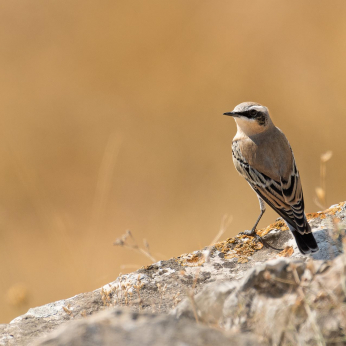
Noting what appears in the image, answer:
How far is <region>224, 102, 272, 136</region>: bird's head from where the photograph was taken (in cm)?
546

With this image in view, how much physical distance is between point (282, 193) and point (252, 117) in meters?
1.04

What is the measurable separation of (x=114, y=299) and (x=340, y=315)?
2.05m

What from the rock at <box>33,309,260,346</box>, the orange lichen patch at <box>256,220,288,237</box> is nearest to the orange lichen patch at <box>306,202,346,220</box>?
the orange lichen patch at <box>256,220,288,237</box>

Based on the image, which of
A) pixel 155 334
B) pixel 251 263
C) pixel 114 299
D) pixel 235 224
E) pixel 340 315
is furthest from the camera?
pixel 235 224

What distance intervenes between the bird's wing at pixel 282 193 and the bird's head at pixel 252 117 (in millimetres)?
327

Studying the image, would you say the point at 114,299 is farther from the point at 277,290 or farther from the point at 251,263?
the point at 277,290

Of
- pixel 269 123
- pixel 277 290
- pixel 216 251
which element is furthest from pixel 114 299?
pixel 269 123

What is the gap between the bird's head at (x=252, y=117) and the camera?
5465 millimetres

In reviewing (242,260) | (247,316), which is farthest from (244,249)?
(247,316)

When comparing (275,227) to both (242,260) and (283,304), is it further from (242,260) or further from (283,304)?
(283,304)

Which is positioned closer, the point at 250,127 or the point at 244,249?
the point at 244,249

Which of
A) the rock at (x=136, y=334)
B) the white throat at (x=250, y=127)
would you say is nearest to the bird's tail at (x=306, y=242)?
the white throat at (x=250, y=127)

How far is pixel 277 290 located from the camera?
7.96 ft

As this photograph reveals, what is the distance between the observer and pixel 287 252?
179 inches
